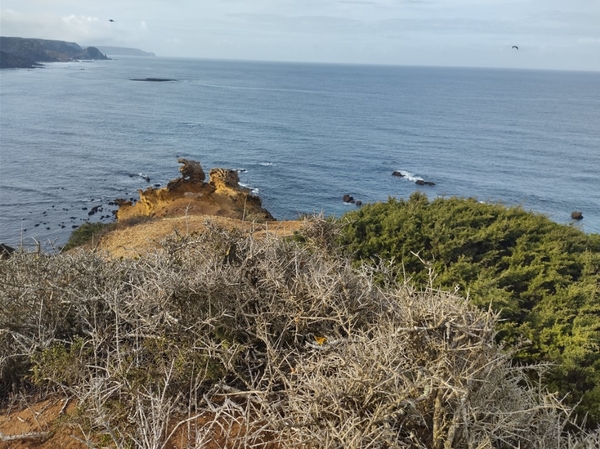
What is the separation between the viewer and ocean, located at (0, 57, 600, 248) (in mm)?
36156

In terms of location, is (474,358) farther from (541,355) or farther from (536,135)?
(536,135)

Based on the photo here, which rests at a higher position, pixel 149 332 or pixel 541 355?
pixel 149 332

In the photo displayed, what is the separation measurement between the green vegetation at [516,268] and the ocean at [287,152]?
4667mm

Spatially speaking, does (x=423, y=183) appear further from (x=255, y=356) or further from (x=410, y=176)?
(x=255, y=356)

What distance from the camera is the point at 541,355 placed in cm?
781

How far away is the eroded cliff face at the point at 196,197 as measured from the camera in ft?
83.9

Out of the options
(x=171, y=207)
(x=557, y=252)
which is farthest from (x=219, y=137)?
(x=557, y=252)

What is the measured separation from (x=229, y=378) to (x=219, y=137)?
53.9 metres

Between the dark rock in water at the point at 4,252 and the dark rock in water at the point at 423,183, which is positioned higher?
the dark rock in water at the point at 4,252

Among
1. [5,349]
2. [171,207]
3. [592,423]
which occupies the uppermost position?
[5,349]

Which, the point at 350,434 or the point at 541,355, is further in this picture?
the point at 541,355

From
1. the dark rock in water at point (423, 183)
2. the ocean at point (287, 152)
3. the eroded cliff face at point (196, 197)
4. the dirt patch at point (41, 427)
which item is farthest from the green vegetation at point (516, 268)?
the dark rock in water at point (423, 183)

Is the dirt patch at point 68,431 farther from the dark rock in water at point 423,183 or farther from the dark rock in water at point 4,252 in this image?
the dark rock in water at point 423,183

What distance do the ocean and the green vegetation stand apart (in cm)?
467
